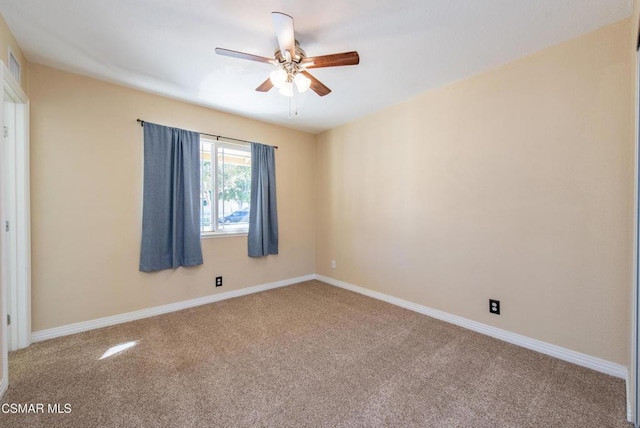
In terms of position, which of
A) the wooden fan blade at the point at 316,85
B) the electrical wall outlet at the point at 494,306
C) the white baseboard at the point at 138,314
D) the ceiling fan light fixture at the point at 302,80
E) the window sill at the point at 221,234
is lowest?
the white baseboard at the point at 138,314

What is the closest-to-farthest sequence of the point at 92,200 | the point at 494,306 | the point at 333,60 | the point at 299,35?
the point at 333,60, the point at 299,35, the point at 494,306, the point at 92,200

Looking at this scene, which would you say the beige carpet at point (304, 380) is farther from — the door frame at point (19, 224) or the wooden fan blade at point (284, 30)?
the wooden fan blade at point (284, 30)

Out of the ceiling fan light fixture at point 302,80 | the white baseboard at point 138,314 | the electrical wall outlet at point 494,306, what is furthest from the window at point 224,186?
the electrical wall outlet at point 494,306

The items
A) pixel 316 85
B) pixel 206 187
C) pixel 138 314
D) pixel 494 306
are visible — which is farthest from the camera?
pixel 206 187

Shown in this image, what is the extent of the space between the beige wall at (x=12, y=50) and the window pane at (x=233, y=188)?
179cm

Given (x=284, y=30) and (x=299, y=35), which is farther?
(x=299, y=35)

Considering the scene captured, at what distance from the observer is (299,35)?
2031 mm

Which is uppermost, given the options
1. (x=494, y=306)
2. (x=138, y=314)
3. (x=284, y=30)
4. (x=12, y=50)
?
(x=12, y=50)

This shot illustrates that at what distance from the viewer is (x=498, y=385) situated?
1820 millimetres

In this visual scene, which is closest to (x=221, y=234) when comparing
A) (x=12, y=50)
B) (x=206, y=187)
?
(x=206, y=187)

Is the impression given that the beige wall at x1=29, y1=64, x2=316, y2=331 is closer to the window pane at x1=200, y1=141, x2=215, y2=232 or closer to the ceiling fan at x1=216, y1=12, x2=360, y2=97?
the window pane at x1=200, y1=141, x2=215, y2=232

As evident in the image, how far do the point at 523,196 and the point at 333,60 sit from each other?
6.46 feet

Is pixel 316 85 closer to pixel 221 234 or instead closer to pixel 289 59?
pixel 289 59

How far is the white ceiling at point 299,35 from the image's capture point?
5.77 ft
